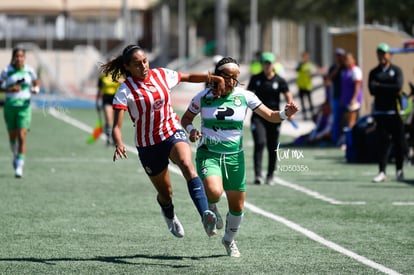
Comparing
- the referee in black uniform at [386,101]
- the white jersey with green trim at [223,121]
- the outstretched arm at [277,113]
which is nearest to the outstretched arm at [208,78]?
the white jersey with green trim at [223,121]

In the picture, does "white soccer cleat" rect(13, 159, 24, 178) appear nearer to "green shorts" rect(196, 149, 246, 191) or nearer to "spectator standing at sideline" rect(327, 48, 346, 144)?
"spectator standing at sideline" rect(327, 48, 346, 144)

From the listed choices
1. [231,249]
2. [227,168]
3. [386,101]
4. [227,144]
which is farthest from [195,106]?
[386,101]

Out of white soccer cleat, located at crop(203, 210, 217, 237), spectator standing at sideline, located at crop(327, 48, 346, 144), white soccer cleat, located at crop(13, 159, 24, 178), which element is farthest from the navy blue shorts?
spectator standing at sideline, located at crop(327, 48, 346, 144)

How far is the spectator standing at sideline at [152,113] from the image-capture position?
10.9m

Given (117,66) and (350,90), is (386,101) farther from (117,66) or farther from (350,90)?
(117,66)

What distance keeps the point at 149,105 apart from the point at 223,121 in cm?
68

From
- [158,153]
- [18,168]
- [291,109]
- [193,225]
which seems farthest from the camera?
[18,168]

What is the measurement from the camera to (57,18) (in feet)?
283

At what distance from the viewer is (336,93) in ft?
83.4

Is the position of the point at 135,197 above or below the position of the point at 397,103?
below

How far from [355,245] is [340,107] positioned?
1386 centimetres

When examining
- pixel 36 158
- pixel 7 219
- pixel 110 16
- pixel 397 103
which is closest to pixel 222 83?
pixel 7 219

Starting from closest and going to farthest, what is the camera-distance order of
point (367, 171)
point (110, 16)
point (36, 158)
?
point (367, 171), point (36, 158), point (110, 16)

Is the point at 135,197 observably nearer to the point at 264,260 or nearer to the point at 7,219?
the point at 7,219
